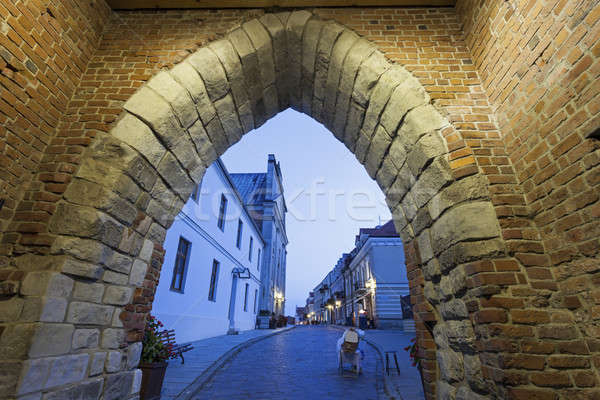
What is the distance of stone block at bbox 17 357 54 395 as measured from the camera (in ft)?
6.09

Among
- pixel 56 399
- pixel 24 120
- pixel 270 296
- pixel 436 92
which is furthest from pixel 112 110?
pixel 270 296

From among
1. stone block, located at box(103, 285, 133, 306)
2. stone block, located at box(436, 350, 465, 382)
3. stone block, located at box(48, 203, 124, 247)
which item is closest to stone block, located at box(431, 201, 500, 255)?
stone block, located at box(436, 350, 465, 382)

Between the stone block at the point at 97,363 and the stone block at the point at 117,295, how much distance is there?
0.41 m

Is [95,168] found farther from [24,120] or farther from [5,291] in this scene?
[5,291]

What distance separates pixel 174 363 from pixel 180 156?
4996mm

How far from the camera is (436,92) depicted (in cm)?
287

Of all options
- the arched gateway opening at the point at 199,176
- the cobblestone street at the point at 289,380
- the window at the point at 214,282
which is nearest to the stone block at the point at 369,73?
the arched gateway opening at the point at 199,176

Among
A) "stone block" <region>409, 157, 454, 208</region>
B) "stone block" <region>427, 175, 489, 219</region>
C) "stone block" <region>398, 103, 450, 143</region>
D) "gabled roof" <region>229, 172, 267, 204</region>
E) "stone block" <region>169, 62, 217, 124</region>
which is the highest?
"gabled roof" <region>229, 172, 267, 204</region>

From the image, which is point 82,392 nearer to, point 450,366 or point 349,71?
point 450,366

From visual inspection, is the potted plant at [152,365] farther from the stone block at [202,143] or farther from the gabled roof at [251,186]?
the gabled roof at [251,186]

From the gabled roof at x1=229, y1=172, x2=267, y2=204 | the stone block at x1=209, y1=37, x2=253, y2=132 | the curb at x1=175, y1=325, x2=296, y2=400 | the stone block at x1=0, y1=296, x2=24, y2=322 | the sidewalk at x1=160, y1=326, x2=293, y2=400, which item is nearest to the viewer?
the stone block at x1=0, y1=296, x2=24, y2=322

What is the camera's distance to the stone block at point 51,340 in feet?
6.37

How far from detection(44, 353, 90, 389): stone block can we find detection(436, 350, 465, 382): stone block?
9.73 feet

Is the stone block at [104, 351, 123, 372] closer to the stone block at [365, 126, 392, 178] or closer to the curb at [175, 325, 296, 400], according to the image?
the curb at [175, 325, 296, 400]
